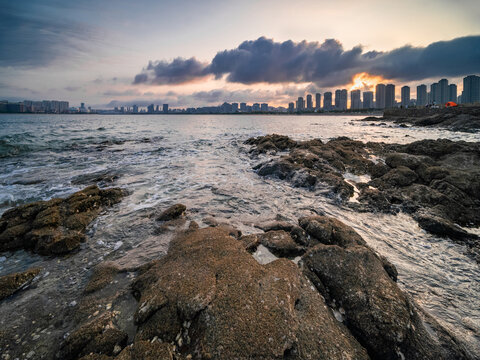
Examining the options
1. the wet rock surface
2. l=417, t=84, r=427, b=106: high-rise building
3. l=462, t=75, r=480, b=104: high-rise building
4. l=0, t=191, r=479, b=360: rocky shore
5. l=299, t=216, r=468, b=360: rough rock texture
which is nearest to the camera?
l=0, t=191, r=479, b=360: rocky shore

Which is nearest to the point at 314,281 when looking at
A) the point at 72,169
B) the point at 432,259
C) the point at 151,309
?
the point at 151,309

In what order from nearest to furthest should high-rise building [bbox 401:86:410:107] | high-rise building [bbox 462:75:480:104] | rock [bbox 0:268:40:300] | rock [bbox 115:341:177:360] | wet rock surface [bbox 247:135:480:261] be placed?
rock [bbox 115:341:177:360] < rock [bbox 0:268:40:300] < wet rock surface [bbox 247:135:480:261] < high-rise building [bbox 462:75:480:104] < high-rise building [bbox 401:86:410:107]

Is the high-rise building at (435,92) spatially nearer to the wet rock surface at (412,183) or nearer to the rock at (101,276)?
the wet rock surface at (412,183)

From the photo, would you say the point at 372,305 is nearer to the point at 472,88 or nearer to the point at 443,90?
the point at 472,88

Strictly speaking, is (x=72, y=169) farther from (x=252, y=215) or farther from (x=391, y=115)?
(x=391, y=115)

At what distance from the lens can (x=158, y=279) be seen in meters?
3.38

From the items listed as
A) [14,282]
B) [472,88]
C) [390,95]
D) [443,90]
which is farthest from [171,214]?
[390,95]

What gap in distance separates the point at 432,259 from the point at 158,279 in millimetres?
5370

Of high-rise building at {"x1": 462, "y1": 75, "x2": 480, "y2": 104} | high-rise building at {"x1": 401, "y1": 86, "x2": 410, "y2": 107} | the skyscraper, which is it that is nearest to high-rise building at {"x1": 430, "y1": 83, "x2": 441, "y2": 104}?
the skyscraper

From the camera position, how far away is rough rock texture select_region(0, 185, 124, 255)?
4801 mm

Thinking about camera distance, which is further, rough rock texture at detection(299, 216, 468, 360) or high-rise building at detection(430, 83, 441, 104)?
high-rise building at detection(430, 83, 441, 104)

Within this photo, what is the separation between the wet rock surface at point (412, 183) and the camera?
5941 mm

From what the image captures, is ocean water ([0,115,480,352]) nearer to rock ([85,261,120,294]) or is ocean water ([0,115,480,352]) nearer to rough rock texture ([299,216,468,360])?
rock ([85,261,120,294])

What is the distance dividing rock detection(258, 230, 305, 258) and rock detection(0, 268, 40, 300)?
4.39m
